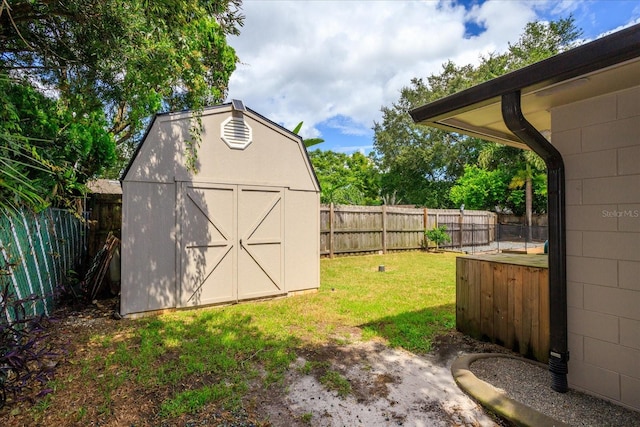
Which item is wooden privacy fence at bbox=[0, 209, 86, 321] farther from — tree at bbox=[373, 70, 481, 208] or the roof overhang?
tree at bbox=[373, 70, 481, 208]

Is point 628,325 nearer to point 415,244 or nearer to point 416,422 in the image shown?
point 416,422

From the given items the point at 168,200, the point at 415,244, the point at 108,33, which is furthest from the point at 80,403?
the point at 415,244

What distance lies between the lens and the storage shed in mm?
4625

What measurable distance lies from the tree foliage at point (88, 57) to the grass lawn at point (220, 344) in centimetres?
218

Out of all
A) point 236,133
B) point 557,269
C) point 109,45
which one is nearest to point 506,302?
point 557,269

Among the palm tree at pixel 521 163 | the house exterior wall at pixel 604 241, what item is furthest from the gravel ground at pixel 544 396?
the palm tree at pixel 521 163

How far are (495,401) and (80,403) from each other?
3.28 meters

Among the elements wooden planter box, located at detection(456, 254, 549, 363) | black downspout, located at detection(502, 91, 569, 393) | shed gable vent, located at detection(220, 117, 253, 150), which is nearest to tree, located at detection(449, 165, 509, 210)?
wooden planter box, located at detection(456, 254, 549, 363)

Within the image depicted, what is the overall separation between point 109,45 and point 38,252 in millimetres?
2797

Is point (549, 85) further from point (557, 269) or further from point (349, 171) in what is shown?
point (349, 171)

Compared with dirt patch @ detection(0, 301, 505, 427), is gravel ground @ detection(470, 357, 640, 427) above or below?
above

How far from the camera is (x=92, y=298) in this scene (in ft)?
17.3

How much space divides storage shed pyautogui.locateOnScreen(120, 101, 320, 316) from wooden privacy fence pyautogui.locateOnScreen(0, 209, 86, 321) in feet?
3.10

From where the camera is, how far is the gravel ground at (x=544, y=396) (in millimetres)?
2152
